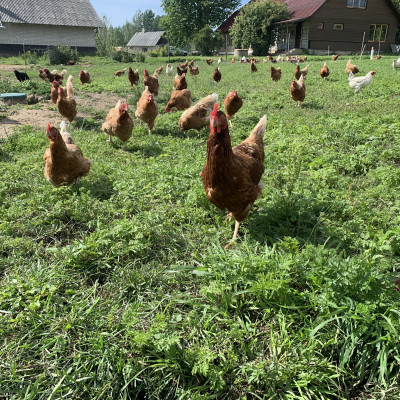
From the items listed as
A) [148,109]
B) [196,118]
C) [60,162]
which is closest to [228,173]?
[60,162]

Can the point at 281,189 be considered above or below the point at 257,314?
above

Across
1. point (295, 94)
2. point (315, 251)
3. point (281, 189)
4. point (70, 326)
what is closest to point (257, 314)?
point (315, 251)

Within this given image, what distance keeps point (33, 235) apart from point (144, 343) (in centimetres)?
216

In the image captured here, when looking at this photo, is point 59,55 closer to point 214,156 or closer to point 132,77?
point 132,77

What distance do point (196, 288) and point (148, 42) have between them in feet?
284

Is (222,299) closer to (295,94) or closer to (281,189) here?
(281,189)

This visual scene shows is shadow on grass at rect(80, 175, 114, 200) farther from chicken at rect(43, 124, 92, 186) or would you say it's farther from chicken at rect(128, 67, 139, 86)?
chicken at rect(128, 67, 139, 86)

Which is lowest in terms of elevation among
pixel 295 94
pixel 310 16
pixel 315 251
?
pixel 315 251

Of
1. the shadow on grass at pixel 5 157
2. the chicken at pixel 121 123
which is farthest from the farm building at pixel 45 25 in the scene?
the chicken at pixel 121 123

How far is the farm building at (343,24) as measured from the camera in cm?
3550

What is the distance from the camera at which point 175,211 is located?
3822 millimetres

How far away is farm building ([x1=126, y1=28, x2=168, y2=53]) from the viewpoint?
75438 millimetres

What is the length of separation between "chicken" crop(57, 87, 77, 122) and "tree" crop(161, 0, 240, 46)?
158 feet

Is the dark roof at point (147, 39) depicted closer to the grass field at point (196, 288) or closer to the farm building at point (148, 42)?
the farm building at point (148, 42)
